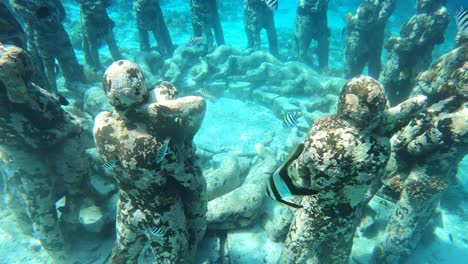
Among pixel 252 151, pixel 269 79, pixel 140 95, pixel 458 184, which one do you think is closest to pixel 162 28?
pixel 269 79

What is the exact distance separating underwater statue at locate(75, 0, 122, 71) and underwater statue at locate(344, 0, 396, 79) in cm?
1077

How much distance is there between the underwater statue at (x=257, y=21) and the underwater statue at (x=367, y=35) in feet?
15.8

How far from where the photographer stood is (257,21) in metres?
14.7

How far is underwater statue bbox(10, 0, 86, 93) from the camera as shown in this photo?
7395 millimetres

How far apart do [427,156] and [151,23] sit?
1334 cm

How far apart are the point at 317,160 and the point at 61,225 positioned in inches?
183

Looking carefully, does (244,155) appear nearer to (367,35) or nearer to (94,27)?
(367,35)

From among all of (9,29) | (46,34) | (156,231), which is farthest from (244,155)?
(46,34)

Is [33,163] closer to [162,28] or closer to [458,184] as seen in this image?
[458,184]

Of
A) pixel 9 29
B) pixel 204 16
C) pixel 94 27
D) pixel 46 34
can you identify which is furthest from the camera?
pixel 204 16

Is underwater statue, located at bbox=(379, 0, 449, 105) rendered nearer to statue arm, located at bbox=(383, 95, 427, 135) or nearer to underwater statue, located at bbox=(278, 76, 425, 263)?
statue arm, located at bbox=(383, 95, 427, 135)

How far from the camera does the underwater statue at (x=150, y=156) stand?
2730 mm

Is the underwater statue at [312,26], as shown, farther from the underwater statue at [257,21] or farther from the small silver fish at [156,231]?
the small silver fish at [156,231]

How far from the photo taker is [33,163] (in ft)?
13.3
